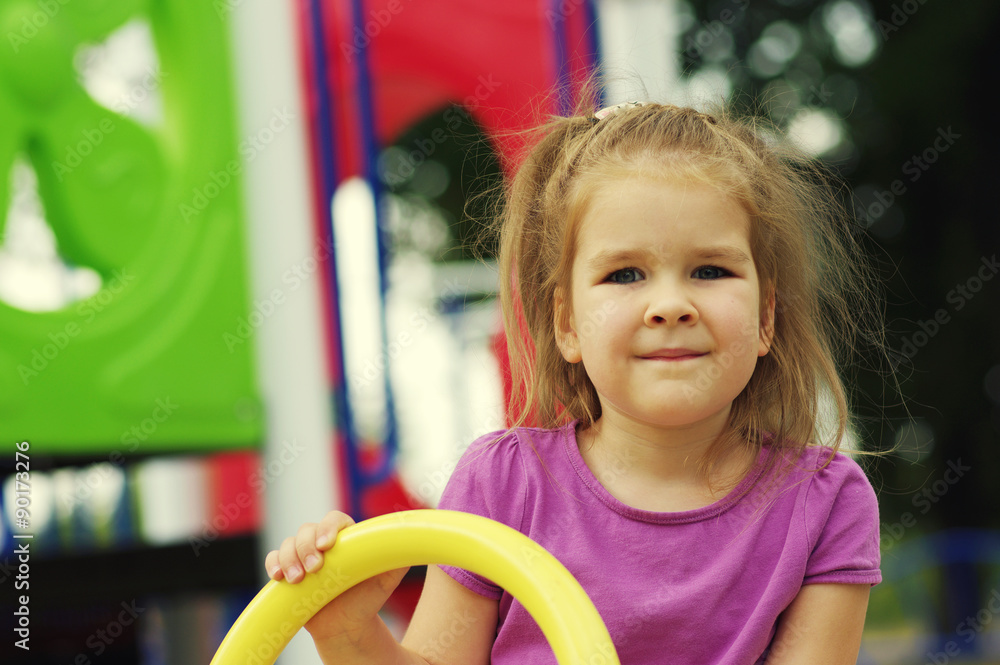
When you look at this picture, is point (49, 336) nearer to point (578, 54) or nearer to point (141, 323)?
point (141, 323)

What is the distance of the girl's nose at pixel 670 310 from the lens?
105 centimetres

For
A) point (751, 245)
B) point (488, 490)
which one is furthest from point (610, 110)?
point (488, 490)

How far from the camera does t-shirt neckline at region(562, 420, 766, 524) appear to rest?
1149 millimetres

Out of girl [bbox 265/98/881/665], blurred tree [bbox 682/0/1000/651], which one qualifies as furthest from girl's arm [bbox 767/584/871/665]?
blurred tree [bbox 682/0/1000/651]

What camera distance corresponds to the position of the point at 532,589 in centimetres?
92

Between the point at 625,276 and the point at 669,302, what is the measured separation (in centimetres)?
8

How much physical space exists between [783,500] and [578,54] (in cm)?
198

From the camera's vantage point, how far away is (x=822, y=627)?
1.11 metres

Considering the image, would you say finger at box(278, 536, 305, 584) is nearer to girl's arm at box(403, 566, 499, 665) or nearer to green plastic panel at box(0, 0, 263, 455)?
girl's arm at box(403, 566, 499, 665)

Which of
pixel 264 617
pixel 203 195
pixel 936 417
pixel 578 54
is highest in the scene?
pixel 578 54

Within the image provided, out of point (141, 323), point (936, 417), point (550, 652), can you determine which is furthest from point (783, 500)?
point (936, 417)

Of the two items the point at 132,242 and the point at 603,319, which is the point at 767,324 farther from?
the point at 132,242

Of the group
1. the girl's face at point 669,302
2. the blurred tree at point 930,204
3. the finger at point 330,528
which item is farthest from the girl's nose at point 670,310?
the blurred tree at point 930,204

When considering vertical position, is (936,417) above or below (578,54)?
below
